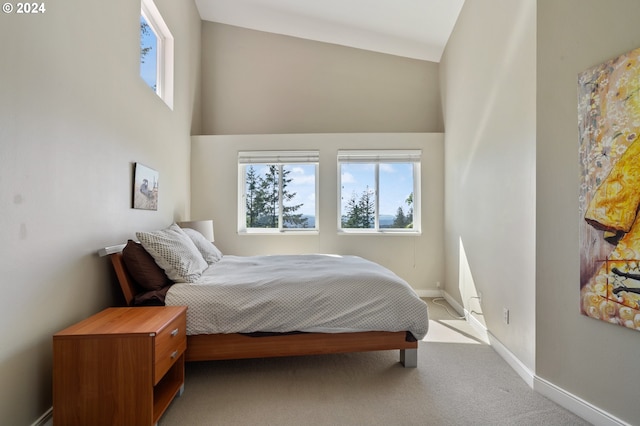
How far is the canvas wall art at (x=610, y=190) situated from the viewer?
4.72 feet

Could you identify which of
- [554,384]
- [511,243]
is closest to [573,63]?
[511,243]

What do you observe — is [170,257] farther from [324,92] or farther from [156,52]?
[324,92]

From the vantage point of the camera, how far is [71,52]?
175 centimetres

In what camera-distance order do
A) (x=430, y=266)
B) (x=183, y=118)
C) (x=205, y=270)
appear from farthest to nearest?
(x=430, y=266) < (x=183, y=118) < (x=205, y=270)

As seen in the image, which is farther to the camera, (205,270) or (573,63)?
(205,270)

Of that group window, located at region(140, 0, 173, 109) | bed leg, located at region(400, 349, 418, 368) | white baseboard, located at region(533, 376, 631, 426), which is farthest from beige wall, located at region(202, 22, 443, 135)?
white baseboard, located at region(533, 376, 631, 426)

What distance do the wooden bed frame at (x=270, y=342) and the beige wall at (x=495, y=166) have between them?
89 cm

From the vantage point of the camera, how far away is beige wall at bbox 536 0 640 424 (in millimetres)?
1500

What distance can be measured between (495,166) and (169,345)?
2743mm

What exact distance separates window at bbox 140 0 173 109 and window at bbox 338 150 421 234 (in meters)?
2.37

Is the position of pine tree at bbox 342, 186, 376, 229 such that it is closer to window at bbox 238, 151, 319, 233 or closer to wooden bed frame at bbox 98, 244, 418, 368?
window at bbox 238, 151, 319, 233

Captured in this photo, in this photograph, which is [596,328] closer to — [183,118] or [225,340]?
[225,340]

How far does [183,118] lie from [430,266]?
3.82m

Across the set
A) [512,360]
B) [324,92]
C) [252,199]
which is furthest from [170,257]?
[324,92]
